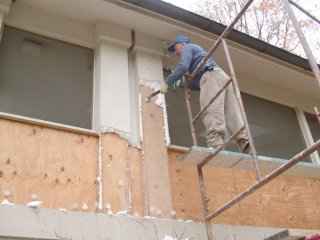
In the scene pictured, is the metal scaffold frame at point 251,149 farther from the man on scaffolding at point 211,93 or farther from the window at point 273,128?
the window at point 273,128

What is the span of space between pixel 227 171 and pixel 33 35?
10.2ft

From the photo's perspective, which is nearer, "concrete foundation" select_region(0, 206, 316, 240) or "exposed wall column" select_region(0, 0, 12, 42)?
"concrete foundation" select_region(0, 206, 316, 240)

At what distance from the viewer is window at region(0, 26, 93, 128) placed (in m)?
4.92

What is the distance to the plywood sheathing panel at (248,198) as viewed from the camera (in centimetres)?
482

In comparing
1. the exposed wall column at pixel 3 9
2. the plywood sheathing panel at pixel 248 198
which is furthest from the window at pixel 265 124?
the exposed wall column at pixel 3 9

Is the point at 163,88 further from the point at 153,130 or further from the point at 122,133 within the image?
the point at 122,133

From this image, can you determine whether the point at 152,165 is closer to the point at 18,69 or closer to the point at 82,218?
the point at 82,218

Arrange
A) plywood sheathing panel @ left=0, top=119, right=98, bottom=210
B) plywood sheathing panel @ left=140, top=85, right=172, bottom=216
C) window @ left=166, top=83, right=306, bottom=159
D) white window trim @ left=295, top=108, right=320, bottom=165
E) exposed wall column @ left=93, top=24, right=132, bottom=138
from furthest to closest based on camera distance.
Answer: white window trim @ left=295, top=108, right=320, bottom=165 < window @ left=166, top=83, right=306, bottom=159 < exposed wall column @ left=93, top=24, right=132, bottom=138 < plywood sheathing panel @ left=140, top=85, right=172, bottom=216 < plywood sheathing panel @ left=0, top=119, right=98, bottom=210

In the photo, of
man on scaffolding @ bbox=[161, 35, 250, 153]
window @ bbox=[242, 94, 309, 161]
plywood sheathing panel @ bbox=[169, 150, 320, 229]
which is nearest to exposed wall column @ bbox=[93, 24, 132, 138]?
man on scaffolding @ bbox=[161, 35, 250, 153]

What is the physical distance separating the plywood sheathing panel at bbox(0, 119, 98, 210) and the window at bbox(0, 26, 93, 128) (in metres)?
0.52

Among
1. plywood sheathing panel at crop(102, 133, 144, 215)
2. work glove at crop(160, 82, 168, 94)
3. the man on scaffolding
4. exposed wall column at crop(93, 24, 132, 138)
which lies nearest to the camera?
plywood sheathing panel at crop(102, 133, 144, 215)

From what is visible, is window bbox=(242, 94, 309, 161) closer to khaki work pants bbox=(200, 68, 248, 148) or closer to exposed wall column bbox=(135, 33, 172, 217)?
khaki work pants bbox=(200, 68, 248, 148)

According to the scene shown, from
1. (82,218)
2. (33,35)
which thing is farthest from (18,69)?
(82,218)

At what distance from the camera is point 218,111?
476 cm
